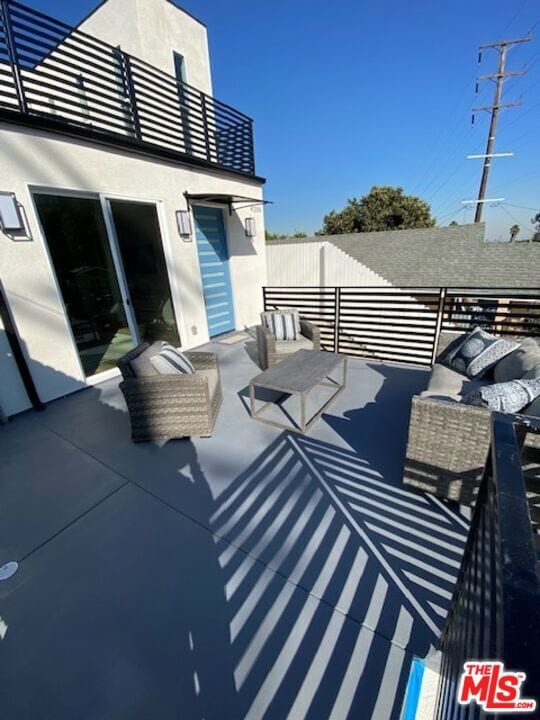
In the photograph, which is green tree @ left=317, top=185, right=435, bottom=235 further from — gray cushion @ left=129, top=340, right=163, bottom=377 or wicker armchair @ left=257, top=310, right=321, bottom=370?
gray cushion @ left=129, top=340, right=163, bottom=377

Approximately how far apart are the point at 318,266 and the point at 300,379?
8.54 meters

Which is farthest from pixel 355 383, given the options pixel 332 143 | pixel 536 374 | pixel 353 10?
pixel 332 143

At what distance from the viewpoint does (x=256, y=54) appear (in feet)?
26.0

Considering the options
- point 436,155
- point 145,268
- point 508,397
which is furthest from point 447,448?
point 436,155

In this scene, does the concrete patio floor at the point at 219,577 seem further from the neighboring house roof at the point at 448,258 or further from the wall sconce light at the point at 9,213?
the neighboring house roof at the point at 448,258

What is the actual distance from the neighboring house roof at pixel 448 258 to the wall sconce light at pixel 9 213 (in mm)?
9256

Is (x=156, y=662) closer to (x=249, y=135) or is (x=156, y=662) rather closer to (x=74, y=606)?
(x=74, y=606)

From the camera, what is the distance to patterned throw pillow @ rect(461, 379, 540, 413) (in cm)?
186

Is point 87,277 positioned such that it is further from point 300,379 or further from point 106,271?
point 300,379

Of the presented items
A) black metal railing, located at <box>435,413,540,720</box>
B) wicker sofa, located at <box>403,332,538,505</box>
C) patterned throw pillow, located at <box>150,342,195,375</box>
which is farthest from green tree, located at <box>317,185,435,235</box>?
black metal railing, located at <box>435,413,540,720</box>

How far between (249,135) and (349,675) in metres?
7.45

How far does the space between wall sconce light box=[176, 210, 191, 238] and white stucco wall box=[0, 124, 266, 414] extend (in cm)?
8

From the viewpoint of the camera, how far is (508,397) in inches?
74.4

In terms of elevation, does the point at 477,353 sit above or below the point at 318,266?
below
